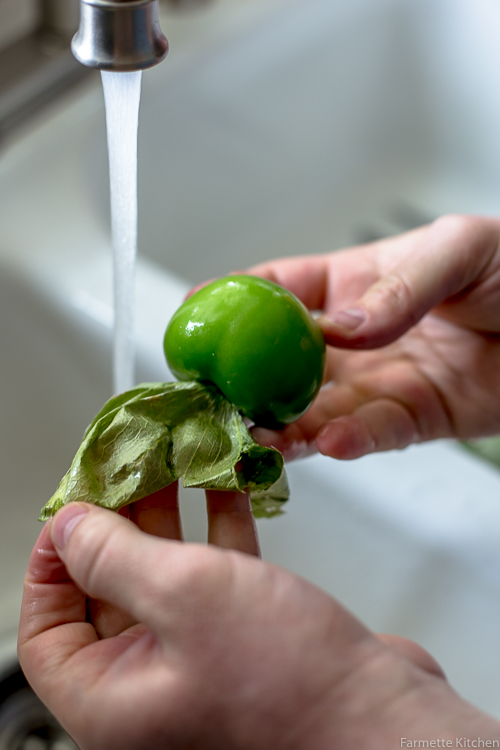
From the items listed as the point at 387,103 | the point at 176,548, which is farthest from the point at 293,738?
the point at 387,103

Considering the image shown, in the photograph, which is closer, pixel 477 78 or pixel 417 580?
pixel 417 580

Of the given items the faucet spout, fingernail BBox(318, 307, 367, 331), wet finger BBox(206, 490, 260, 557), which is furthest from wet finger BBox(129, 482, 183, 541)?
the faucet spout

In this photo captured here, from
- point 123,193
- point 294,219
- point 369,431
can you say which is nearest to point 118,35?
point 123,193

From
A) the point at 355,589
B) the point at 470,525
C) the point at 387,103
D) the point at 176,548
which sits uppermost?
the point at 387,103

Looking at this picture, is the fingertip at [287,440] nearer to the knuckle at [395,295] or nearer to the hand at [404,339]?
the hand at [404,339]

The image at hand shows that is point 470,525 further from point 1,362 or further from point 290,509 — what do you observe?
point 1,362

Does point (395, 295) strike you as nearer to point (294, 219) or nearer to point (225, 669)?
point (225, 669)

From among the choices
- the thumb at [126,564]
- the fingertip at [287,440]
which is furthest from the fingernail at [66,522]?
the fingertip at [287,440]

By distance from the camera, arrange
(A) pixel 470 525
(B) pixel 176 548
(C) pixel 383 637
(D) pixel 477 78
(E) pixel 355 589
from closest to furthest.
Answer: (B) pixel 176 548, (C) pixel 383 637, (A) pixel 470 525, (E) pixel 355 589, (D) pixel 477 78
